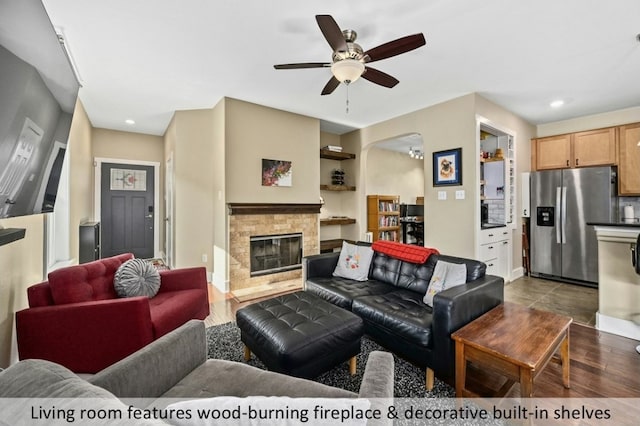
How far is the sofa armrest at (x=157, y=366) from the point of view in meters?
0.97

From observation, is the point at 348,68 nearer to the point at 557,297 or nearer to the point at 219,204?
the point at 219,204

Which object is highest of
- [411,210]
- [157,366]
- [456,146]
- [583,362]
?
[456,146]

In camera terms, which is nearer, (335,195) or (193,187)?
(193,187)

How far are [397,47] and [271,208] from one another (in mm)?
2606

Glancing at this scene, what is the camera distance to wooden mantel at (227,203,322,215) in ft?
12.1

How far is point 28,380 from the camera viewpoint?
2.19ft

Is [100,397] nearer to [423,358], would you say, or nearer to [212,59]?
[423,358]

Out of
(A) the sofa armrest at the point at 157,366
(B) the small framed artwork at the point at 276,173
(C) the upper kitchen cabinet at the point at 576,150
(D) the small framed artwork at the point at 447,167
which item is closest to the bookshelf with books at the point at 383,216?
(D) the small framed artwork at the point at 447,167

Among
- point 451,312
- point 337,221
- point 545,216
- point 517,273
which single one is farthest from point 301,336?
point 545,216

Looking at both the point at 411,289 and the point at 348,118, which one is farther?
the point at 348,118

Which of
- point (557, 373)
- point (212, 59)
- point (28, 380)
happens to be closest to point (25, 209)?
point (28, 380)

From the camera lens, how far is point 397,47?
2000mm

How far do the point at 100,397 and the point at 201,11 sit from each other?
238 cm

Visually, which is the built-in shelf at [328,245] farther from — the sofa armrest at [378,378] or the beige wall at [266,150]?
the sofa armrest at [378,378]
